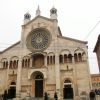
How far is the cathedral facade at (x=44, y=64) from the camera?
25.1 meters

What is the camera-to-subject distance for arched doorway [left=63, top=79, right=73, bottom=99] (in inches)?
978

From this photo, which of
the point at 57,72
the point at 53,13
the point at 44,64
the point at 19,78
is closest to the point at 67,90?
the point at 57,72

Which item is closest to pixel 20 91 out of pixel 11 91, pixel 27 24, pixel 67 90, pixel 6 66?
pixel 11 91

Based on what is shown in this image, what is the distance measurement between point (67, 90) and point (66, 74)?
2.22 m

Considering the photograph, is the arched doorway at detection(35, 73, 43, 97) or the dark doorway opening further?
the arched doorway at detection(35, 73, 43, 97)

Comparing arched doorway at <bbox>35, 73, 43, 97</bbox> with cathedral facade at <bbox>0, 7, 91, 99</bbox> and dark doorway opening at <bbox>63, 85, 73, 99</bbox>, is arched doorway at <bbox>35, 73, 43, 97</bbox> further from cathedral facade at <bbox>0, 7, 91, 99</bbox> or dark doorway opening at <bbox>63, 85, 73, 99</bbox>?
dark doorway opening at <bbox>63, 85, 73, 99</bbox>

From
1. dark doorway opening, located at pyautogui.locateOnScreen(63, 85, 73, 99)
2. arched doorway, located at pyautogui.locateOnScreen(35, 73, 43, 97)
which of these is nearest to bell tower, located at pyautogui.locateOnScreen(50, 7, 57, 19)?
arched doorway, located at pyautogui.locateOnScreen(35, 73, 43, 97)

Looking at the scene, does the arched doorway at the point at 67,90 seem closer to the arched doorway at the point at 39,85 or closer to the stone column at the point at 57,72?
the stone column at the point at 57,72

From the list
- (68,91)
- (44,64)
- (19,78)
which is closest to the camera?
(68,91)

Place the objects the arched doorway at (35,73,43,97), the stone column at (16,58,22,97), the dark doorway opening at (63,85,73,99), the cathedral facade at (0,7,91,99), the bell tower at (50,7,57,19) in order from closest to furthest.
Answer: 1. the dark doorway opening at (63,85,73,99)
2. the cathedral facade at (0,7,91,99)
3. the stone column at (16,58,22,97)
4. the arched doorway at (35,73,43,97)
5. the bell tower at (50,7,57,19)

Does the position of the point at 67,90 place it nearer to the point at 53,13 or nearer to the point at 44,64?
the point at 44,64

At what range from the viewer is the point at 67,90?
25188 mm

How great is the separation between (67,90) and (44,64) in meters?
5.16

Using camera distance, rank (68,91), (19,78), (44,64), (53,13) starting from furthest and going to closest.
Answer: (53,13) → (44,64) → (19,78) → (68,91)
